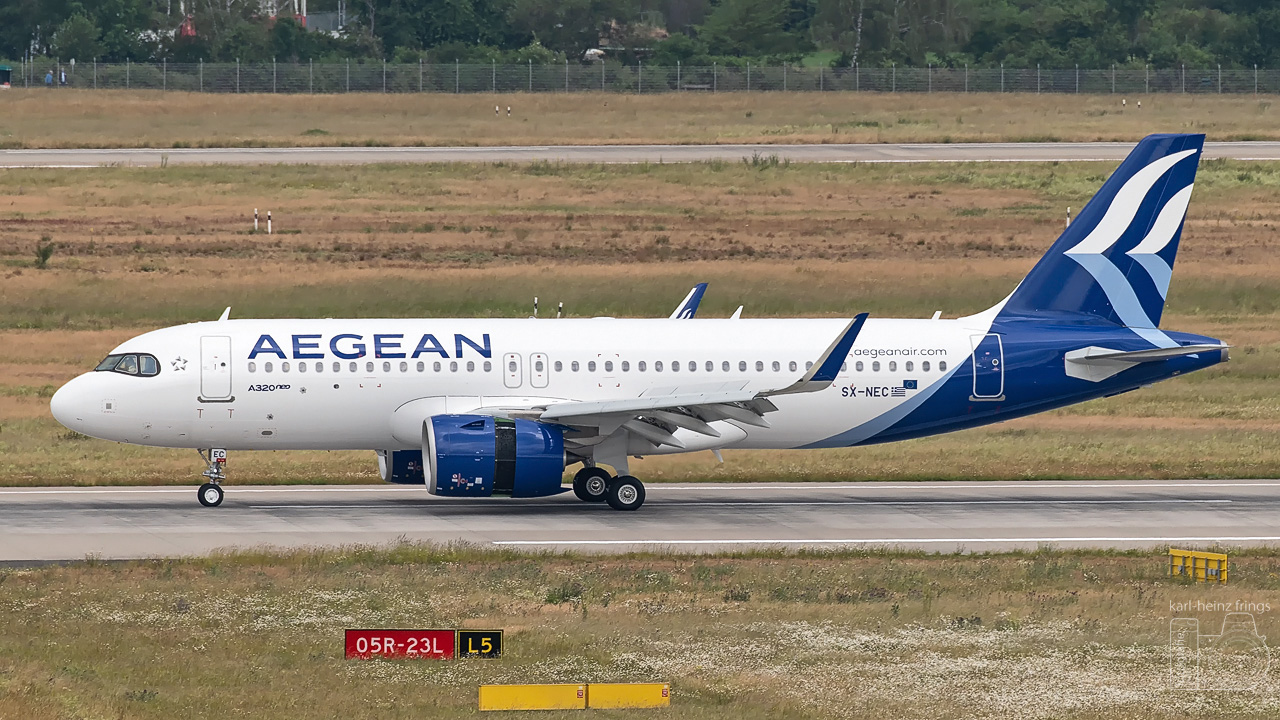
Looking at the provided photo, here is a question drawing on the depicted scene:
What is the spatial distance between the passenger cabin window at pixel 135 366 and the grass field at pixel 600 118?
58.5 metres

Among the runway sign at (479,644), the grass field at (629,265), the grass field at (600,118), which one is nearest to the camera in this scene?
the runway sign at (479,644)

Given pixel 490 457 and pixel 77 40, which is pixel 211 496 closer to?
pixel 490 457

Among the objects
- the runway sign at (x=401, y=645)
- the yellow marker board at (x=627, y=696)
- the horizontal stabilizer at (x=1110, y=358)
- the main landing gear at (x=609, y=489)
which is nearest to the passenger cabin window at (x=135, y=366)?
the main landing gear at (x=609, y=489)

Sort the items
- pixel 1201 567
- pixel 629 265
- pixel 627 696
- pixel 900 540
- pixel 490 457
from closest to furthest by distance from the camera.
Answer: pixel 627 696
pixel 1201 567
pixel 900 540
pixel 490 457
pixel 629 265

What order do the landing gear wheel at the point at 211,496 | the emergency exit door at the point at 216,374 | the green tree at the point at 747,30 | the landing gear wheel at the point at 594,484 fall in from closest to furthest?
the emergency exit door at the point at 216,374 → the landing gear wheel at the point at 211,496 → the landing gear wheel at the point at 594,484 → the green tree at the point at 747,30

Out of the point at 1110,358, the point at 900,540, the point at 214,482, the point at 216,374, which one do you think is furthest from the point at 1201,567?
the point at 214,482

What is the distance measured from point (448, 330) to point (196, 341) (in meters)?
4.95

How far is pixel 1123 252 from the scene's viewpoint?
3816 cm

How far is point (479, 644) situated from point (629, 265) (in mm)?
44801

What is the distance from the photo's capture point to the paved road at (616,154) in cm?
8525

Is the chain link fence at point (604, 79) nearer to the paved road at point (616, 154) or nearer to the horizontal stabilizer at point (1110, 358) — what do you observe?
the paved road at point (616, 154)

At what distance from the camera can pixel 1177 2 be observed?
140375 millimetres

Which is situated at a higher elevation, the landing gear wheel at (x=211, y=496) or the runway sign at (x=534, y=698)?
the runway sign at (x=534, y=698)

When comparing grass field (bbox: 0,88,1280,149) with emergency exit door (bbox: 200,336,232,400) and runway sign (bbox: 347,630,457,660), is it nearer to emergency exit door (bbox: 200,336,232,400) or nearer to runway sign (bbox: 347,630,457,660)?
emergency exit door (bbox: 200,336,232,400)
